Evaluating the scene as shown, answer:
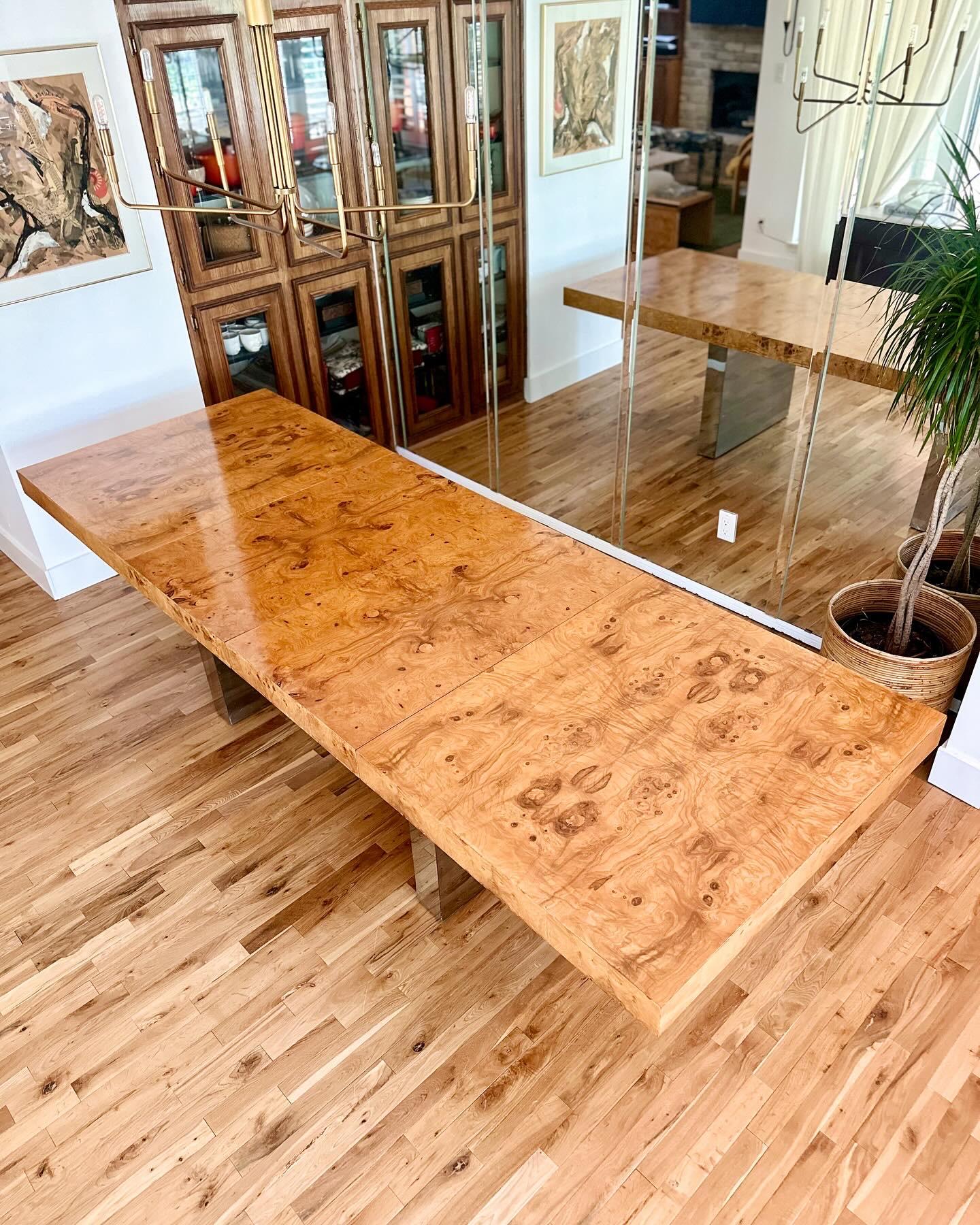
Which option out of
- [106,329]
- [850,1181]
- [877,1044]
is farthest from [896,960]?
[106,329]

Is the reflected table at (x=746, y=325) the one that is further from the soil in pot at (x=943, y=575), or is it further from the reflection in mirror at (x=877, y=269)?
the soil in pot at (x=943, y=575)

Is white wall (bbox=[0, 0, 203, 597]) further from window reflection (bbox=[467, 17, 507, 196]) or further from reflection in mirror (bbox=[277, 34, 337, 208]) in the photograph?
window reflection (bbox=[467, 17, 507, 196])

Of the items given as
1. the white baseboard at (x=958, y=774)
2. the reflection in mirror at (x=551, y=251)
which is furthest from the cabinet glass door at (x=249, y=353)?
the white baseboard at (x=958, y=774)

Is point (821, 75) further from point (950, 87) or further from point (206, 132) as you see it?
point (206, 132)

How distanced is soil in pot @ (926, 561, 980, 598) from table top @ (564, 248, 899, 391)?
582mm

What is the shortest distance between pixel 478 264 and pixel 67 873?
2547 mm

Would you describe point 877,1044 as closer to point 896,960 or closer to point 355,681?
point 896,960

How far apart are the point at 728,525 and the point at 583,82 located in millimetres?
1478

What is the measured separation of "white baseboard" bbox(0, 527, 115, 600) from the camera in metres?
3.47

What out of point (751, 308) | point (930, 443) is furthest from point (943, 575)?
point (751, 308)

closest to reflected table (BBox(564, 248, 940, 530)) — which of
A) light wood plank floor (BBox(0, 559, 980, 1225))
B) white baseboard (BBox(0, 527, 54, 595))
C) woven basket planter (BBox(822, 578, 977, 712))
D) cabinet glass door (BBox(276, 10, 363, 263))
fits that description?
woven basket planter (BBox(822, 578, 977, 712))

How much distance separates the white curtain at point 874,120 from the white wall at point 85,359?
2127mm

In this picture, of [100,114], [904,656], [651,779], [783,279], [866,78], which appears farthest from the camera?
[783,279]

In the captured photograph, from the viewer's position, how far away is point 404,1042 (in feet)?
6.52
